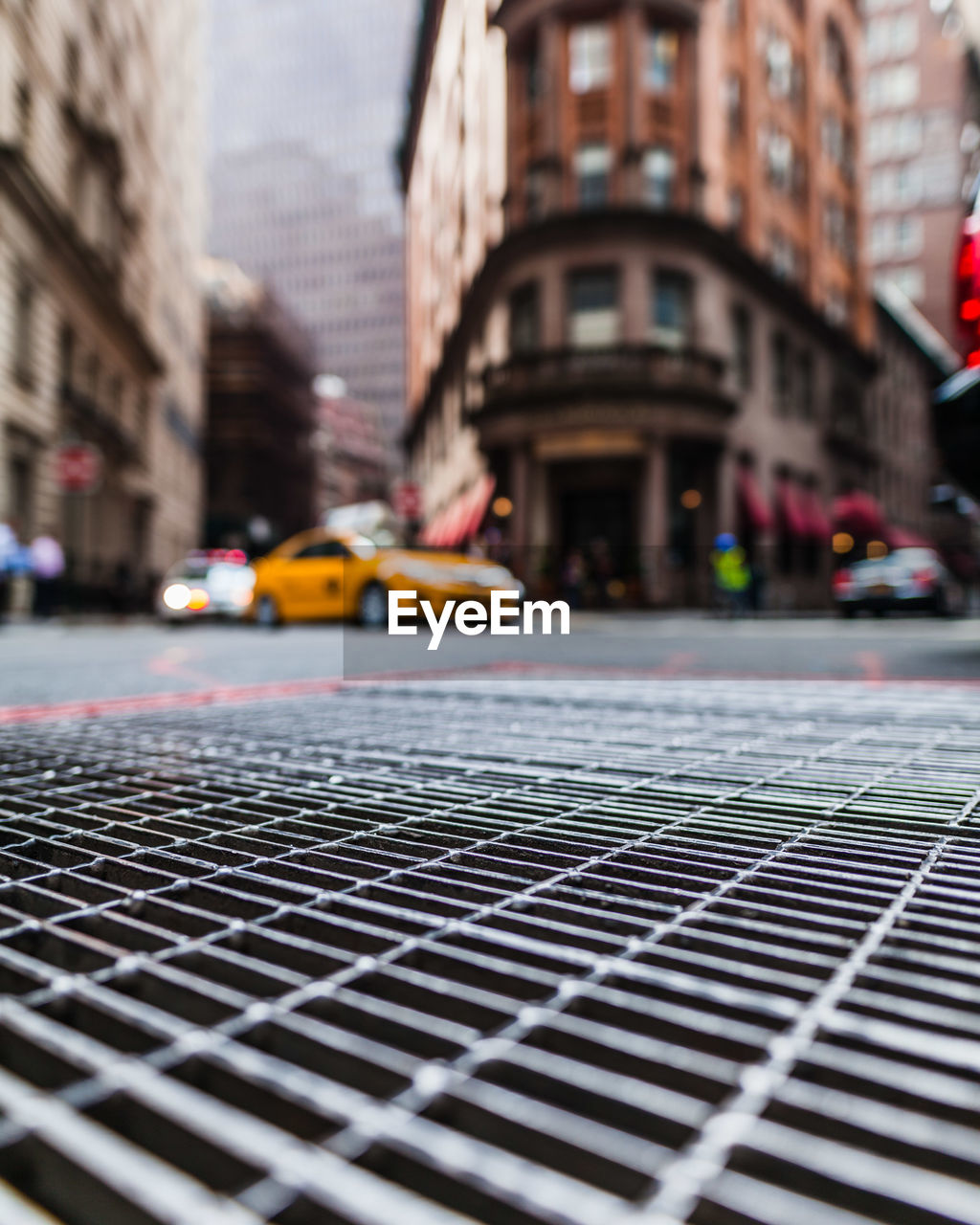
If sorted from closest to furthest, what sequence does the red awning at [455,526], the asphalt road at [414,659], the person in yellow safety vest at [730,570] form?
1. the asphalt road at [414,659]
2. the person in yellow safety vest at [730,570]
3. the red awning at [455,526]

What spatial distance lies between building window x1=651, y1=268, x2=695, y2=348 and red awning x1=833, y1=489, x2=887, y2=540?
1064 cm

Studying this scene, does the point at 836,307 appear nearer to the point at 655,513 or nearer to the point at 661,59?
the point at 661,59

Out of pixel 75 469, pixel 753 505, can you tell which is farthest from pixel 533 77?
pixel 75 469

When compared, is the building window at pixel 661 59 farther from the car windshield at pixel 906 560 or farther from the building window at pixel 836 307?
the car windshield at pixel 906 560

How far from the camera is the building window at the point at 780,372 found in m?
29.1

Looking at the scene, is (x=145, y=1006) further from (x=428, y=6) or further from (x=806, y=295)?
(x=428, y=6)

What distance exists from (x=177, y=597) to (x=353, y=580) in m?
6.94

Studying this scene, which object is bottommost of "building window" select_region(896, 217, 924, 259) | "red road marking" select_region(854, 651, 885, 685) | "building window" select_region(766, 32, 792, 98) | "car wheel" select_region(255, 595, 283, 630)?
"red road marking" select_region(854, 651, 885, 685)

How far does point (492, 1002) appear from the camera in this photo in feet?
Result: 3.12

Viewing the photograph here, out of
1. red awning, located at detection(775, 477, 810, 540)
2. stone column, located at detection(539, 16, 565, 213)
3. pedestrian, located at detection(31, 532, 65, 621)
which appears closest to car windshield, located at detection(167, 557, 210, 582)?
pedestrian, located at detection(31, 532, 65, 621)

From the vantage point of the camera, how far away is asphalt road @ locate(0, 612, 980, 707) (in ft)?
17.8

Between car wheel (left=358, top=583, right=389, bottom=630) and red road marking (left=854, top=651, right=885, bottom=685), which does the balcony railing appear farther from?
red road marking (left=854, top=651, right=885, bottom=685)

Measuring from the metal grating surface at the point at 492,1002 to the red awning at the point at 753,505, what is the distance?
2522 cm

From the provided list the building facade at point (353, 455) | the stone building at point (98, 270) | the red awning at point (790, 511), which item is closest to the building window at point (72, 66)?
the stone building at point (98, 270)
